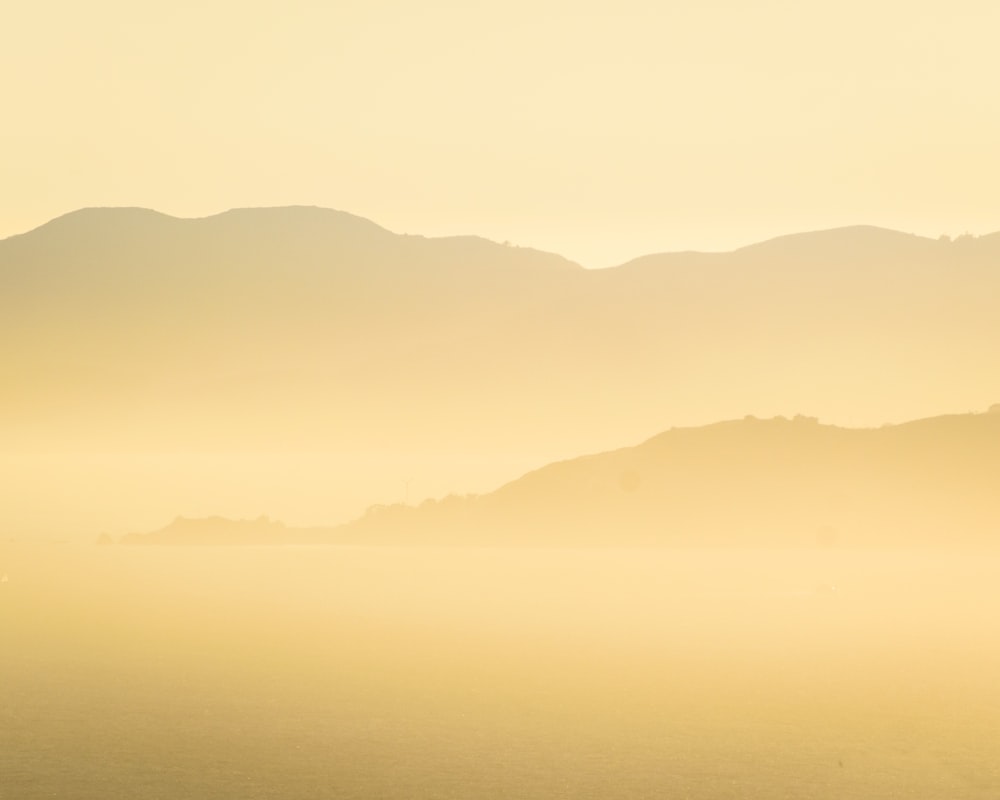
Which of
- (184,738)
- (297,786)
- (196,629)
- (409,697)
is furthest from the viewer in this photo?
(196,629)

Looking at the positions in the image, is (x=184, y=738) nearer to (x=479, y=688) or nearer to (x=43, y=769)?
(x=43, y=769)

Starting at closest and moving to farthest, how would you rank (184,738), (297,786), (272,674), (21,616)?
(297,786), (184,738), (272,674), (21,616)

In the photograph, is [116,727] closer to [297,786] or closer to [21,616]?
[297,786]

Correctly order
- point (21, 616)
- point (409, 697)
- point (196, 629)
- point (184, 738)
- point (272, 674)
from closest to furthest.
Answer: point (184, 738), point (409, 697), point (272, 674), point (196, 629), point (21, 616)

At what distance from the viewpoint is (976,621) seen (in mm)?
180750

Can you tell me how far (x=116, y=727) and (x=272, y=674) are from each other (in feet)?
105

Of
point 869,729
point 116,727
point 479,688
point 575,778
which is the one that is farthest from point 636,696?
point 116,727

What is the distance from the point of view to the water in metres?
86.2

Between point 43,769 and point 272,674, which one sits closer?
point 43,769

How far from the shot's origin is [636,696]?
399ft

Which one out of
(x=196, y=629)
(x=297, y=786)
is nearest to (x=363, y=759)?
(x=297, y=786)

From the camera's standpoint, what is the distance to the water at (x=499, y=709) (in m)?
86.2

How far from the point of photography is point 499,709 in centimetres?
11475

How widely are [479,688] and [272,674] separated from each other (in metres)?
21.5
